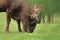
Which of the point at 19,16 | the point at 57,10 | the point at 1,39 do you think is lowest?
the point at 1,39

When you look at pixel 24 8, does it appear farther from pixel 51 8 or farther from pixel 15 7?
pixel 51 8

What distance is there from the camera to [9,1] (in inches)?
441

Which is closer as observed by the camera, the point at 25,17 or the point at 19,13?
the point at 25,17

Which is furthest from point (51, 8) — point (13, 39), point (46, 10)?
point (13, 39)

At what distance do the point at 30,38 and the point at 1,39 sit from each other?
3.56ft

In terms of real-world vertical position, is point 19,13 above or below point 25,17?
above

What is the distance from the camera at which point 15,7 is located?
438 inches

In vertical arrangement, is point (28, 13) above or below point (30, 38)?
above

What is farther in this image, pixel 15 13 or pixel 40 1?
pixel 15 13

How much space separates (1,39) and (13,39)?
488mm

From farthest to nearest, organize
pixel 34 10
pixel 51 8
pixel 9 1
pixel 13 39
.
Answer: pixel 9 1
pixel 34 10
pixel 13 39
pixel 51 8

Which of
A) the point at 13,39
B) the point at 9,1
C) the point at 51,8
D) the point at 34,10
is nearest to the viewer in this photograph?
the point at 51,8

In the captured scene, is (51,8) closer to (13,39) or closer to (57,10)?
(57,10)

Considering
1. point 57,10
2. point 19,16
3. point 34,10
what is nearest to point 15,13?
point 19,16
